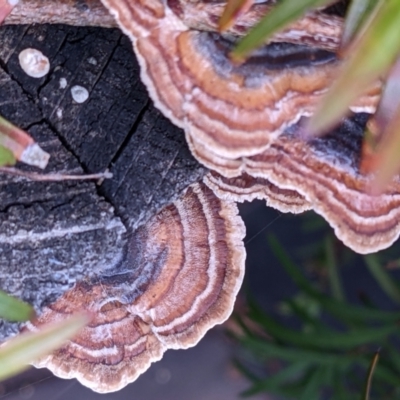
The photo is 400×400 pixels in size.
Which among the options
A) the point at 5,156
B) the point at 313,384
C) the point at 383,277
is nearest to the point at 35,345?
the point at 5,156

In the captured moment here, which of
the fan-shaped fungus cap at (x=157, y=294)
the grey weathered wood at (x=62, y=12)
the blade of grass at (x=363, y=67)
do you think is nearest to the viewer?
the blade of grass at (x=363, y=67)

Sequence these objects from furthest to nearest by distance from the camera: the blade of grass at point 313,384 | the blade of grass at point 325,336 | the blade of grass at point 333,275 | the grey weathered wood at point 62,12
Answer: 1. the blade of grass at point 333,275
2. the blade of grass at point 313,384
3. the blade of grass at point 325,336
4. the grey weathered wood at point 62,12

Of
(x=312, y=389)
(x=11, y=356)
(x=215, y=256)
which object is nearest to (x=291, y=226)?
(x=312, y=389)

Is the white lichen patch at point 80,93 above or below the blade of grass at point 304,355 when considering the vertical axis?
above

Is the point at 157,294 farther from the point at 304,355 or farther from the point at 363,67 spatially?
the point at 304,355

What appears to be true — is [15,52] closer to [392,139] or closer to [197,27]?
[197,27]

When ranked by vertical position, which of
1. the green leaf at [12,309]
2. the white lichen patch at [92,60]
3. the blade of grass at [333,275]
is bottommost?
the blade of grass at [333,275]

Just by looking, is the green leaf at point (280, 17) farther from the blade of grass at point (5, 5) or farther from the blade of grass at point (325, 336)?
the blade of grass at point (325, 336)

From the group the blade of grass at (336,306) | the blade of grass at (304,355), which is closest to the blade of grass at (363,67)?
the blade of grass at (336,306)
